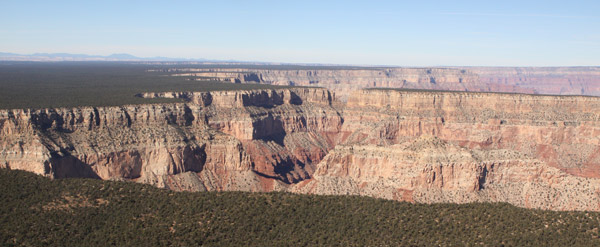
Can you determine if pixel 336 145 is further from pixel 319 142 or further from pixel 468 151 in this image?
pixel 319 142

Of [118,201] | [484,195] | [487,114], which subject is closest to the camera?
[118,201]

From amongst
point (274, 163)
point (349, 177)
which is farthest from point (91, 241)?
point (274, 163)

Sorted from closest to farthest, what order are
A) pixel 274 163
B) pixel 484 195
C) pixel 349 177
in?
pixel 484 195, pixel 349 177, pixel 274 163

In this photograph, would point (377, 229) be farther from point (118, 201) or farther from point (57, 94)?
point (57, 94)

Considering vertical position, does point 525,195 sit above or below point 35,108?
below

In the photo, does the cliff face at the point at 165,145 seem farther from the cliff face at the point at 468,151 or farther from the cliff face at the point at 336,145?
the cliff face at the point at 468,151

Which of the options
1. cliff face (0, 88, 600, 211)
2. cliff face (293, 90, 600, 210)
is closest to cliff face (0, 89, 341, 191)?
cliff face (0, 88, 600, 211)

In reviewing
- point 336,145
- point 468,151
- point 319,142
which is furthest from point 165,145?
point 319,142
